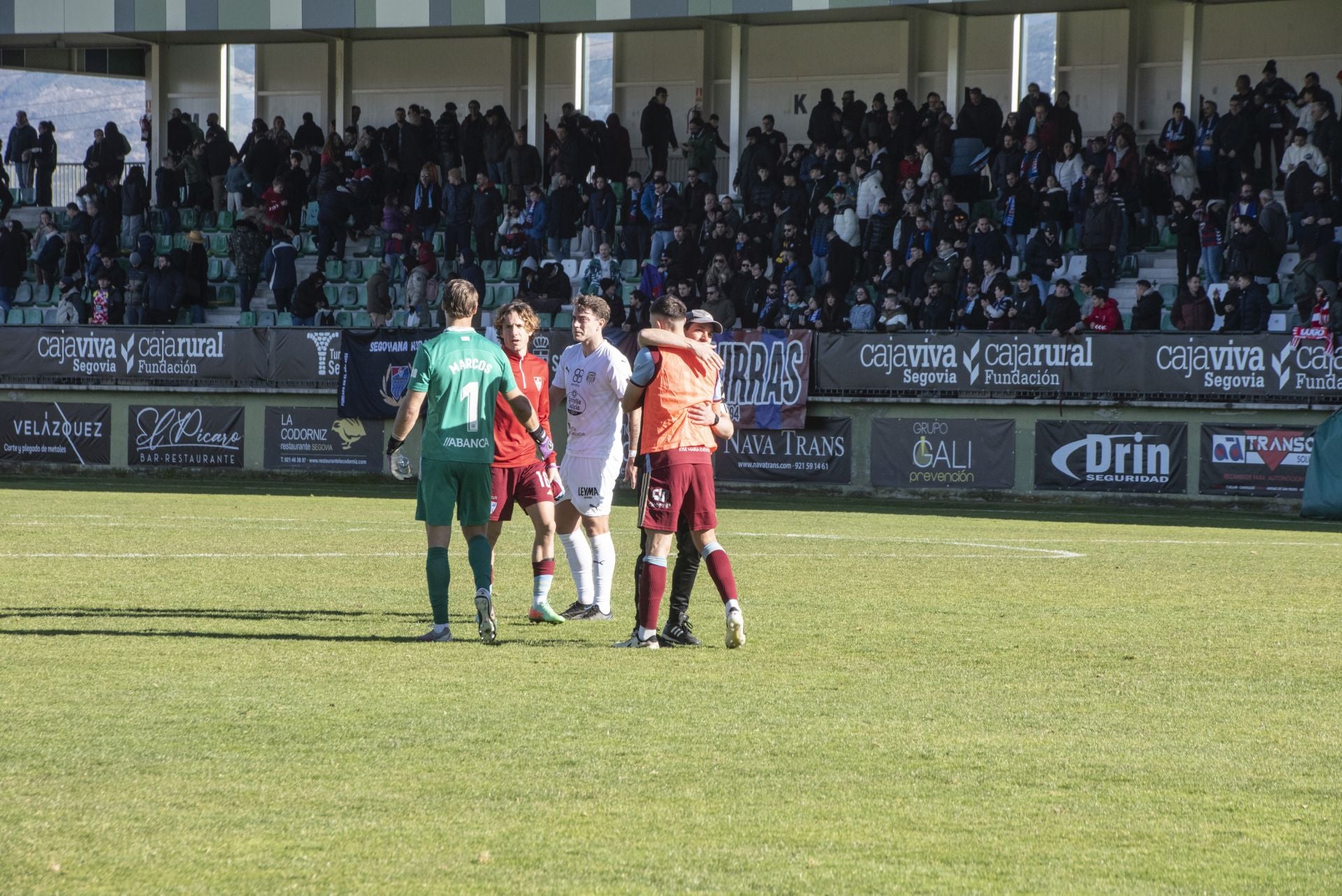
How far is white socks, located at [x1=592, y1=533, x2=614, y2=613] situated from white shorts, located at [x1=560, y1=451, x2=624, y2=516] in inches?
7.0

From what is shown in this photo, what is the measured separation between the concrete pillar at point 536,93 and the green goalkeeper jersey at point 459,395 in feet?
90.7

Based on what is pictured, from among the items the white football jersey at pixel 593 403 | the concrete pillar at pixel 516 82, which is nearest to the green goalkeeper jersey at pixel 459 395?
the white football jersey at pixel 593 403

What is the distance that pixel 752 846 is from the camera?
209 inches

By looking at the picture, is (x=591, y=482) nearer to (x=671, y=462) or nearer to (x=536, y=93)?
(x=671, y=462)

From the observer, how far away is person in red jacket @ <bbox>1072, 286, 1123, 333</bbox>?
25.7 m

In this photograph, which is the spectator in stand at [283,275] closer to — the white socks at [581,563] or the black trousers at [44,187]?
the black trousers at [44,187]

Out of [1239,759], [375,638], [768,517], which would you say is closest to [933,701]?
[1239,759]

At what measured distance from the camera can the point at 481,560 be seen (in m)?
9.77

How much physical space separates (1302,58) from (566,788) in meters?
30.7

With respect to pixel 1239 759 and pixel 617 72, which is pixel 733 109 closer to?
pixel 617 72

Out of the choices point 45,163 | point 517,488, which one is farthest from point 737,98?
point 517,488

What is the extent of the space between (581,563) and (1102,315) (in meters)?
16.2

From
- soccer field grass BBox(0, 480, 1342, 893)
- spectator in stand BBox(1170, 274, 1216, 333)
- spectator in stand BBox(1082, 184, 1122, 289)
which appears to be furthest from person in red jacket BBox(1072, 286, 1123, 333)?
soccer field grass BBox(0, 480, 1342, 893)

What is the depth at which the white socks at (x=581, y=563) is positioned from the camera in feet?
37.0
